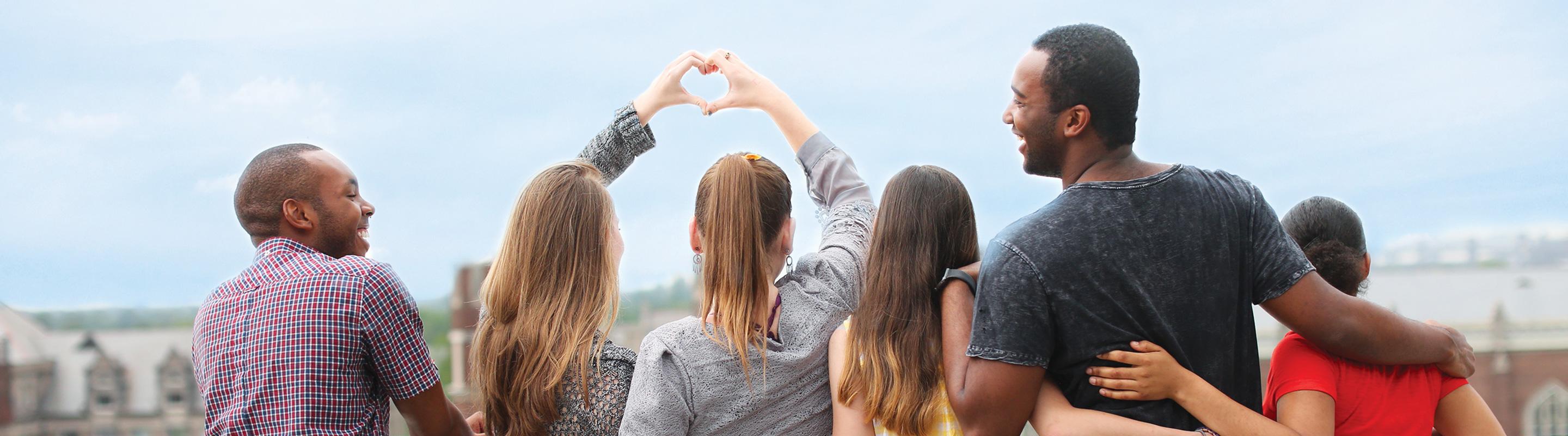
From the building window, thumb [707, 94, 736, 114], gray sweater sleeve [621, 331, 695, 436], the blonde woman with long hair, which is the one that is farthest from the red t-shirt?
the building window

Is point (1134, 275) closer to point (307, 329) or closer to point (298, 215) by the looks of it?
point (307, 329)

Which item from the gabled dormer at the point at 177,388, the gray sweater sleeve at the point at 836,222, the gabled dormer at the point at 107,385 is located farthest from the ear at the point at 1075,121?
the gabled dormer at the point at 177,388

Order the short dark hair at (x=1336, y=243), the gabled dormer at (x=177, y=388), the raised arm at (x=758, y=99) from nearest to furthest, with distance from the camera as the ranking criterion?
the short dark hair at (x=1336, y=243), the raised arm at (x=758, y=99), the gabled dormer at (x=177, y=388)

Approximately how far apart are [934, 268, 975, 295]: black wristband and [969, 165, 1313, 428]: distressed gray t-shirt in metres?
0.12

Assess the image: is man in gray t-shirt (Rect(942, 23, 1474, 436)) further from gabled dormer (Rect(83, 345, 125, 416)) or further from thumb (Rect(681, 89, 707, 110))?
gabled dormer (Rect(83, 345, 125, 416))

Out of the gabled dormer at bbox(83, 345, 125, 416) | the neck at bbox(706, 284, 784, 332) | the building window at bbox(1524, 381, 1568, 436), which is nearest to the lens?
the neck at bbox(706, 284, 784, 332)

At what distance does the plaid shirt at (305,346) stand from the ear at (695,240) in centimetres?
51

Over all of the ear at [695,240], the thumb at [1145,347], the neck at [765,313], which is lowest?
the thumb at [1145,347]

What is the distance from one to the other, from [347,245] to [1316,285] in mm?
1672

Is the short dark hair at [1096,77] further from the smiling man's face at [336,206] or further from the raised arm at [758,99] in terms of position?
the smiling man's face at [336,206]

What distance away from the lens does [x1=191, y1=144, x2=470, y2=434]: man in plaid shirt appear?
144cm

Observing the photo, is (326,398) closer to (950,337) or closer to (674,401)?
(674,401)

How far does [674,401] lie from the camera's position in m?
1.51

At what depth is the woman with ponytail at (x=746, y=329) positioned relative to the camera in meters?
1.52
